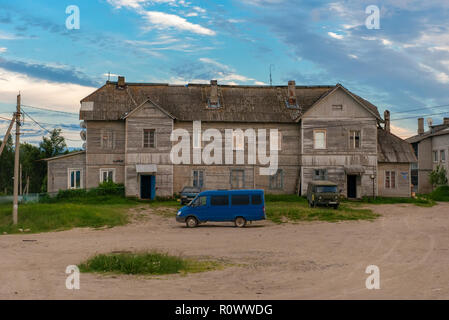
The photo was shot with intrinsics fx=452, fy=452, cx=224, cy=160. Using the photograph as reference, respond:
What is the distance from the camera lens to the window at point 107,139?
37.2 meters

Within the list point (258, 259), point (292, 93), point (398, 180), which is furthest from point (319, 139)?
point (258, 259)

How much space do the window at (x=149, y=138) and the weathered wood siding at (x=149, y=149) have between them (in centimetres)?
25

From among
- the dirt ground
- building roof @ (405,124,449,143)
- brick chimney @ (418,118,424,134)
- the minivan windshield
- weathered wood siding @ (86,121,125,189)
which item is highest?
brick chimney @ (418,118,424,134)

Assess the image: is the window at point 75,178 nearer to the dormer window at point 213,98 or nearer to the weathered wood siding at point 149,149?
the weathered wood siding at point 149,149

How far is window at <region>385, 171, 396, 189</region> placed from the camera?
3875cm

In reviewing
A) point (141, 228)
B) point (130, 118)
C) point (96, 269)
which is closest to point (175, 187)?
point (130, 118)

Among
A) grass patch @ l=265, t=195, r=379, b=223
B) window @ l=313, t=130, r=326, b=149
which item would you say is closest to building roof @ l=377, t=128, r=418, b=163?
window @ l=313, t=130, r=326, b=149

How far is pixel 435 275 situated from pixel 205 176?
26775 mm

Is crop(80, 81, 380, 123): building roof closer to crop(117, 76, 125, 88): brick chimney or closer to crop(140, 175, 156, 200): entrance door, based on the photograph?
crop(117, 76, 125, 88): brick chimney

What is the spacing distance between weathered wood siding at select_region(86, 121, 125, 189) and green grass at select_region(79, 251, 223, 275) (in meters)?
23.9

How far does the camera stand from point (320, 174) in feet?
123

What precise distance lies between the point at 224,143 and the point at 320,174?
841cm
